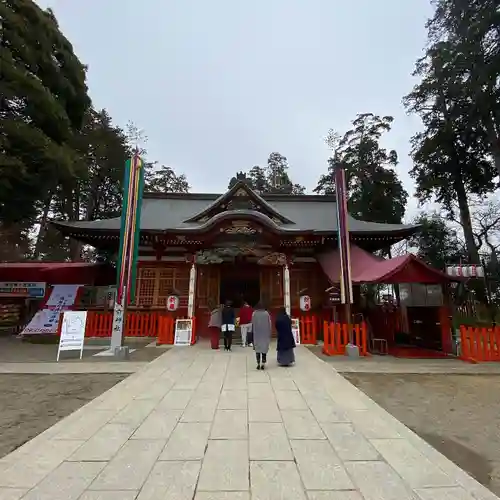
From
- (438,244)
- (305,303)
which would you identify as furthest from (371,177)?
(305,303)

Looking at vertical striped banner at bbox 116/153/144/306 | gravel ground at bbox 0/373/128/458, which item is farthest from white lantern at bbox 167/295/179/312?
gravel ground at bbox 0/373/128/458

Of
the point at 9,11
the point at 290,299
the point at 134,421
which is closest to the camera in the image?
the point at 134,421

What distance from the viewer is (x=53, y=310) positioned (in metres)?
12.3

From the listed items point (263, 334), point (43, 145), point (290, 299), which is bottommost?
point (263, 334)

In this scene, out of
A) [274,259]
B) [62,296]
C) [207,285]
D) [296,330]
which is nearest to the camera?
[296,330]

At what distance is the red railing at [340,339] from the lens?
920 centimetres

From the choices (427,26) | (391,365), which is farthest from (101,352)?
(427,26)

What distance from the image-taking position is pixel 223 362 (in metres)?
7.98

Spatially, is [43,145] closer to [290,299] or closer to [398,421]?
[290,299]

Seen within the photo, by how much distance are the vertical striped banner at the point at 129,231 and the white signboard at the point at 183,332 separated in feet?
6.57

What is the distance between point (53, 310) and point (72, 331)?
4.39 meters

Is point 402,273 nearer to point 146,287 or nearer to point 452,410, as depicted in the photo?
point 452,410

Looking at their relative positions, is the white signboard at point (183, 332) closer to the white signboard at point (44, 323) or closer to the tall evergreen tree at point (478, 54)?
the white signboard at point (44, 323)

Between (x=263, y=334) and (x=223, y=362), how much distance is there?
5.08 feet
